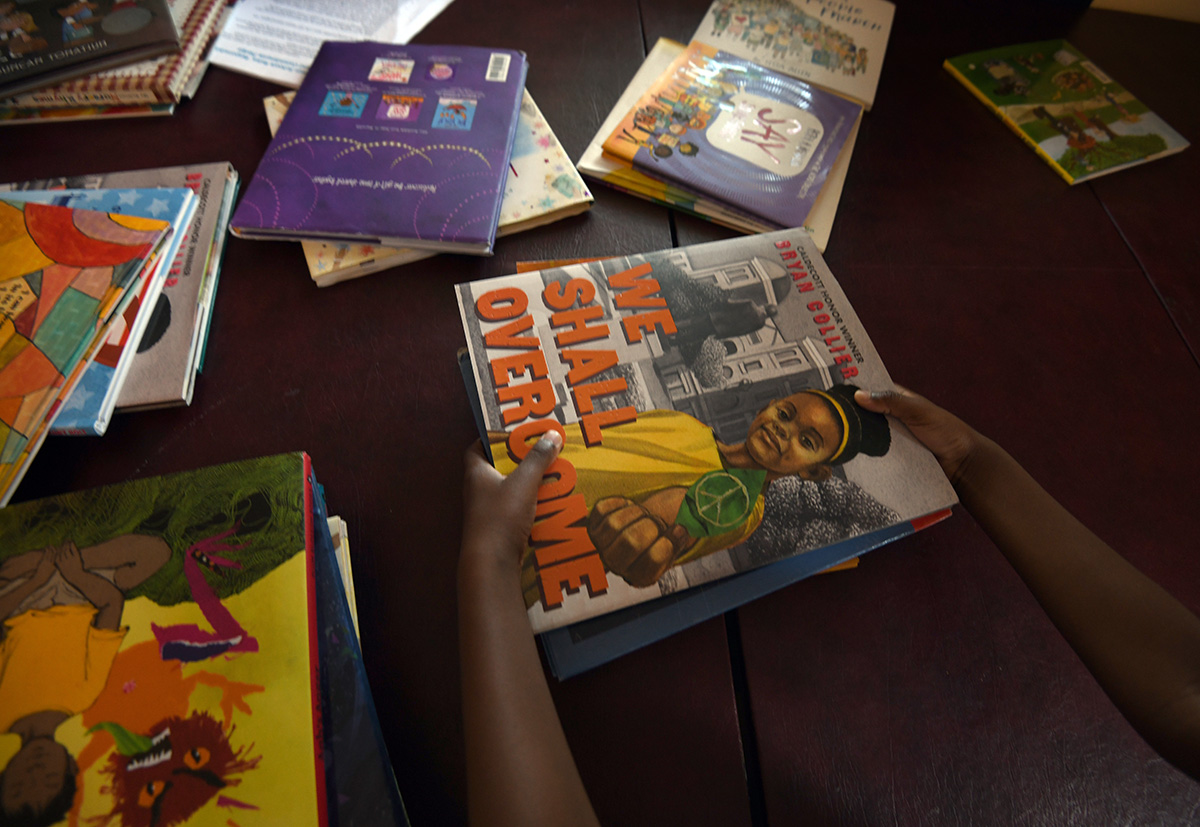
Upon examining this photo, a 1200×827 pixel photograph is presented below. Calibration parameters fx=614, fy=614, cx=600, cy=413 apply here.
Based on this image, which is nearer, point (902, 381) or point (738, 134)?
point (902, 381)

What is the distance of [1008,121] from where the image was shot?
82 cm

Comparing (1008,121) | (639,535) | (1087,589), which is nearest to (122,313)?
(639,535)

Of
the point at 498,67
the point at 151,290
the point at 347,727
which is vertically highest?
the point at 498,67

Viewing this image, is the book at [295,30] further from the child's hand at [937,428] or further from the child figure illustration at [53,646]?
the child's hand at [937,428]

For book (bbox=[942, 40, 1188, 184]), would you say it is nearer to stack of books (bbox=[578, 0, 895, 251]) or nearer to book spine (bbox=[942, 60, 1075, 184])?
book spine (bbox=[942, 60, 1075, 184])

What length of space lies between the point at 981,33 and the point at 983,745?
39.5 inches

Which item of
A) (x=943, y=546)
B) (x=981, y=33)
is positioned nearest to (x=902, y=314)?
(x=943, y=546)

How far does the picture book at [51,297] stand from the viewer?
1.61 ft

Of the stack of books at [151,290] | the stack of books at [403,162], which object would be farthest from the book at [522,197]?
the stack of books at [151,290]

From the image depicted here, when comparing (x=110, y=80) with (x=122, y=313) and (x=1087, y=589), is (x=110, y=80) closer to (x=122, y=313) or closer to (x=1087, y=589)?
(x=122, y=313)

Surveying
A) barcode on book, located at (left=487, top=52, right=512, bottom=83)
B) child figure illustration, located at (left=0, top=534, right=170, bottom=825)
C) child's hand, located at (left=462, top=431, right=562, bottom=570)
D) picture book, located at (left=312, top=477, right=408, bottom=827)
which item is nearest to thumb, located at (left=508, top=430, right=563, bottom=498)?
child's hand, located at (left=462, top=431, right=562, bottom=570)

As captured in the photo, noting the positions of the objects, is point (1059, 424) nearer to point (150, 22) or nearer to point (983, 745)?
point (983, 745)

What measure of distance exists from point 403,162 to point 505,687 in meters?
0.56

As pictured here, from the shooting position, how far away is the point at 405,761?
44cm
